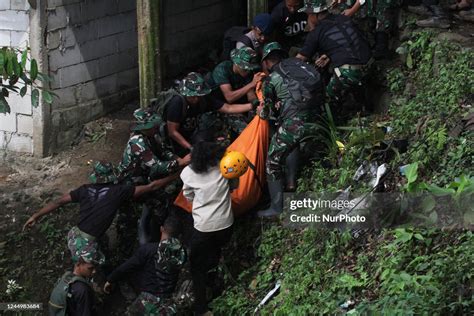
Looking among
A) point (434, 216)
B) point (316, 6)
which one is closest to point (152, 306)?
point (434, 216)

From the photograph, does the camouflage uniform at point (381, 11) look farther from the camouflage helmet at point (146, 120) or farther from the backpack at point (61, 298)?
the backpack at point (61, 298)

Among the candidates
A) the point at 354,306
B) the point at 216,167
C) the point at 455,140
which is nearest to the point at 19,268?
the point at 216,167

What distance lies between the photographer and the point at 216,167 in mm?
7867

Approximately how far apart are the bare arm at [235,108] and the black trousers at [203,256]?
4.87 feet

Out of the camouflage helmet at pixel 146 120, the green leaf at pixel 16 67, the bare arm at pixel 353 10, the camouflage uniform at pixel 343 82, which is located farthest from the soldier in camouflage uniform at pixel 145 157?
the bare arm at pixel 353 10

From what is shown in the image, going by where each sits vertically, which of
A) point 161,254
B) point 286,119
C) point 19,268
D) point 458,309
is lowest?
point 19,268

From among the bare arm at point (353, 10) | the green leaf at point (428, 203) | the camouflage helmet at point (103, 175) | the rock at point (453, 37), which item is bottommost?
the camouflage helmet at point (103, 175)

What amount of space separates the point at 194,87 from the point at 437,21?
2.80 meters

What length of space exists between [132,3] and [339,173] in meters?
4.19

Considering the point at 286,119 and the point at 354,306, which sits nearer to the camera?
the point at 354,306

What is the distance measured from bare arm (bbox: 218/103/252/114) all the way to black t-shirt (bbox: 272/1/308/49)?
134cm

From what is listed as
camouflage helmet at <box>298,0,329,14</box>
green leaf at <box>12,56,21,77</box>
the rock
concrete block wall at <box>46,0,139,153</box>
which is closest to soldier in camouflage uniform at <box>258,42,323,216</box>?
camouflage helmet at <box>298,0,329,14</box>

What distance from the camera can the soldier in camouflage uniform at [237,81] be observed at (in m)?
9.02

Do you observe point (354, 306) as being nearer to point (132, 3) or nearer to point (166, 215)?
point (166, 215)
